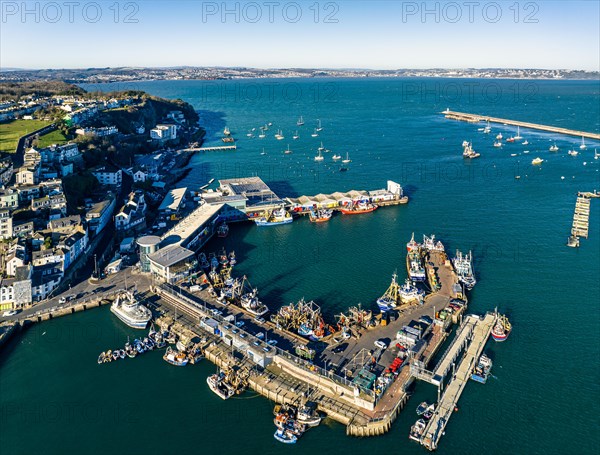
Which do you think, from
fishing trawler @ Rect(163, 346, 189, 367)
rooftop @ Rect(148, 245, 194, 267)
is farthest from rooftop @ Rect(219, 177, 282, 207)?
fishing trawler @ Rect(163, 346, 189, 367)

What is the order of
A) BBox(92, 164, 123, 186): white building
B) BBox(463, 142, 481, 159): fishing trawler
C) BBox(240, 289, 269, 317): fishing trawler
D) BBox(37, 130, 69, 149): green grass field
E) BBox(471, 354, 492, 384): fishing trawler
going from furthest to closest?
BBox(463, 142, 481, 159): fishing trawler → BBox(37, 130, 69, 149): green grass field → BBox(92, 164, 123, 186): white building → BBox(240, 289, 269, 317): fishing trawler → BBox(471, 354, 492, 384): fishing trawler

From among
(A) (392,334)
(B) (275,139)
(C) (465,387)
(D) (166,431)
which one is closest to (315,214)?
(A) (392,334)

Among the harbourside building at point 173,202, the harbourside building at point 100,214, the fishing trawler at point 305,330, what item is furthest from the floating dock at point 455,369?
the harbourside building at point 173,202

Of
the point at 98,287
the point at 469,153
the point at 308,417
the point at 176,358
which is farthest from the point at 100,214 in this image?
the point at 469,153

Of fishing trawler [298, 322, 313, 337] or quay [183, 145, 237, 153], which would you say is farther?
quay [183, 145, 237, 153]

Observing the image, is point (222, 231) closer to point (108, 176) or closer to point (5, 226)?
point (5, 226)

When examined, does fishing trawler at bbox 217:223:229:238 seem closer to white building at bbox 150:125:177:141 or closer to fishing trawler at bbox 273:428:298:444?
fishing trawler at bbox 273:428:298:444

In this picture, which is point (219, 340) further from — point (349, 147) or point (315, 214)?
point (349, 147)

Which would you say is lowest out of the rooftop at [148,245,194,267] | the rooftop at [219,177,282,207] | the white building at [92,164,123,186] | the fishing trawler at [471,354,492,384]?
the fishing trawler at [471,354,492,384]
